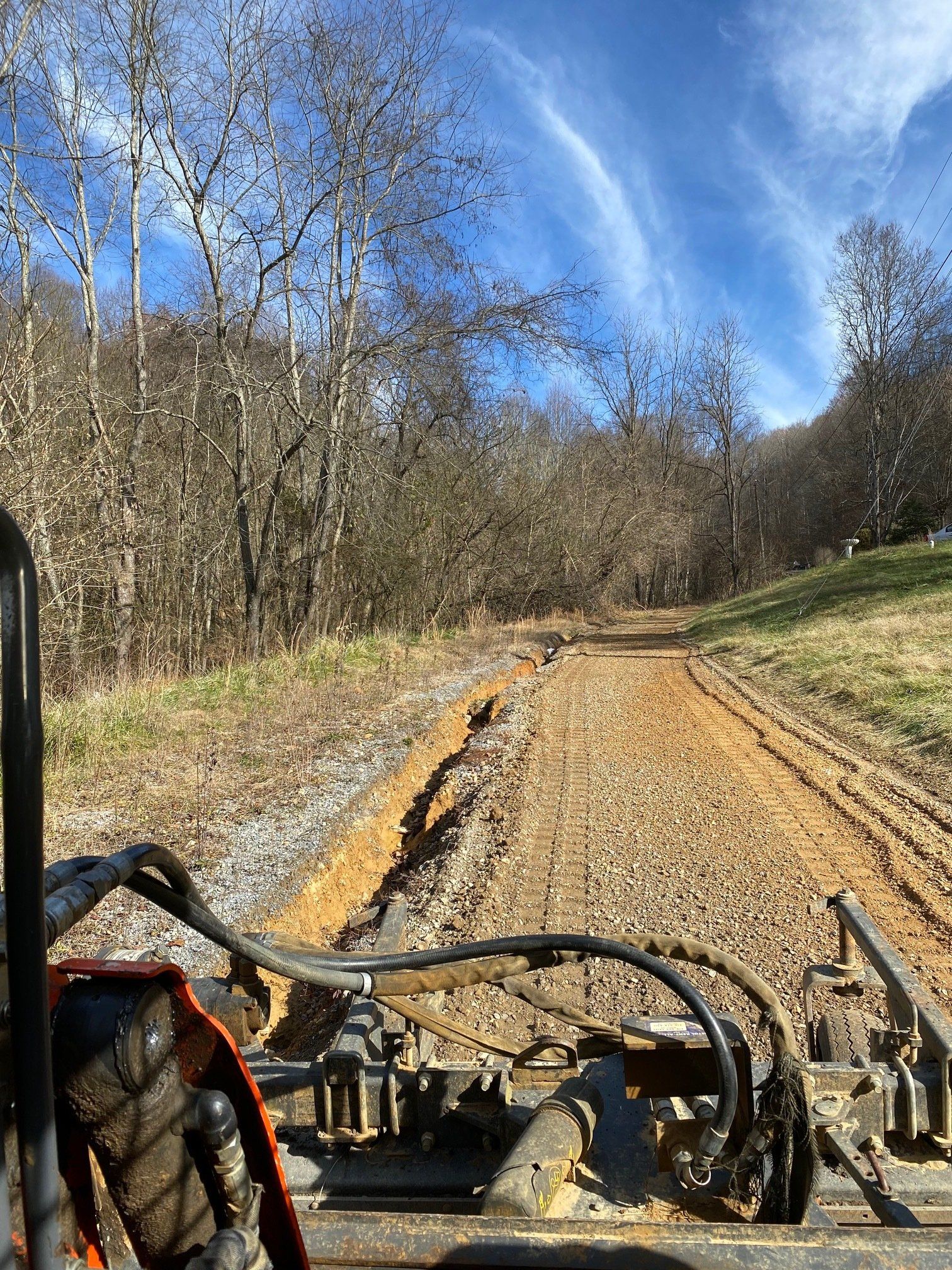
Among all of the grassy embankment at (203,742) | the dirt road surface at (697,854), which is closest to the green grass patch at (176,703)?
the grassy embankment at (203,742)

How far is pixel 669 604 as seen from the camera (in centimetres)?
5056

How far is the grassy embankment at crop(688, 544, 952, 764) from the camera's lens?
10062 millimetres

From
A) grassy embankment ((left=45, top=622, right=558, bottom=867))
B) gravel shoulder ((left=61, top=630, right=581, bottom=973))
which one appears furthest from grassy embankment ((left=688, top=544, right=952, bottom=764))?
grassy embankment ((left=45, top=622, right=558, bottom=867))

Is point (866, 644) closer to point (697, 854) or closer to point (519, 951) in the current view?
point (697, 854)

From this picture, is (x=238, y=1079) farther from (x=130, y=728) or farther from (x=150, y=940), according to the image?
(x=130, y=728)

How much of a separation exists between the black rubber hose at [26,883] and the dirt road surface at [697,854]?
3485mm

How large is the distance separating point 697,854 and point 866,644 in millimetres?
10624

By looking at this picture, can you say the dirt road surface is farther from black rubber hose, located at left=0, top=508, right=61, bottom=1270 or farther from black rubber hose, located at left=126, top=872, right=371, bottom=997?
black rubber hose, located at left=0, top=508, right=61, bottom=1270

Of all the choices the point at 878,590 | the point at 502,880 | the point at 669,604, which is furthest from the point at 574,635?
the point at 669,604

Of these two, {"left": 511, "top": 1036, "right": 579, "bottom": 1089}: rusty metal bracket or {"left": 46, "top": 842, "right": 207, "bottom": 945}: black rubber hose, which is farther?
{"left": 511, "top": 1036, "right": 579, "bottom": 1089}: rusty metal bracket

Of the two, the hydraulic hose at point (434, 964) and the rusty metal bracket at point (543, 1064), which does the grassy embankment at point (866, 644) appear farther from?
the hydraulic hose at point (434, 964)

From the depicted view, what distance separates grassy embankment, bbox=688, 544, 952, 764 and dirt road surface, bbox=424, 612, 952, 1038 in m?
1.03

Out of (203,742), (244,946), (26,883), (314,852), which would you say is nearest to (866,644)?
(203,742)

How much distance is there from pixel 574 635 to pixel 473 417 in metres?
9.43
